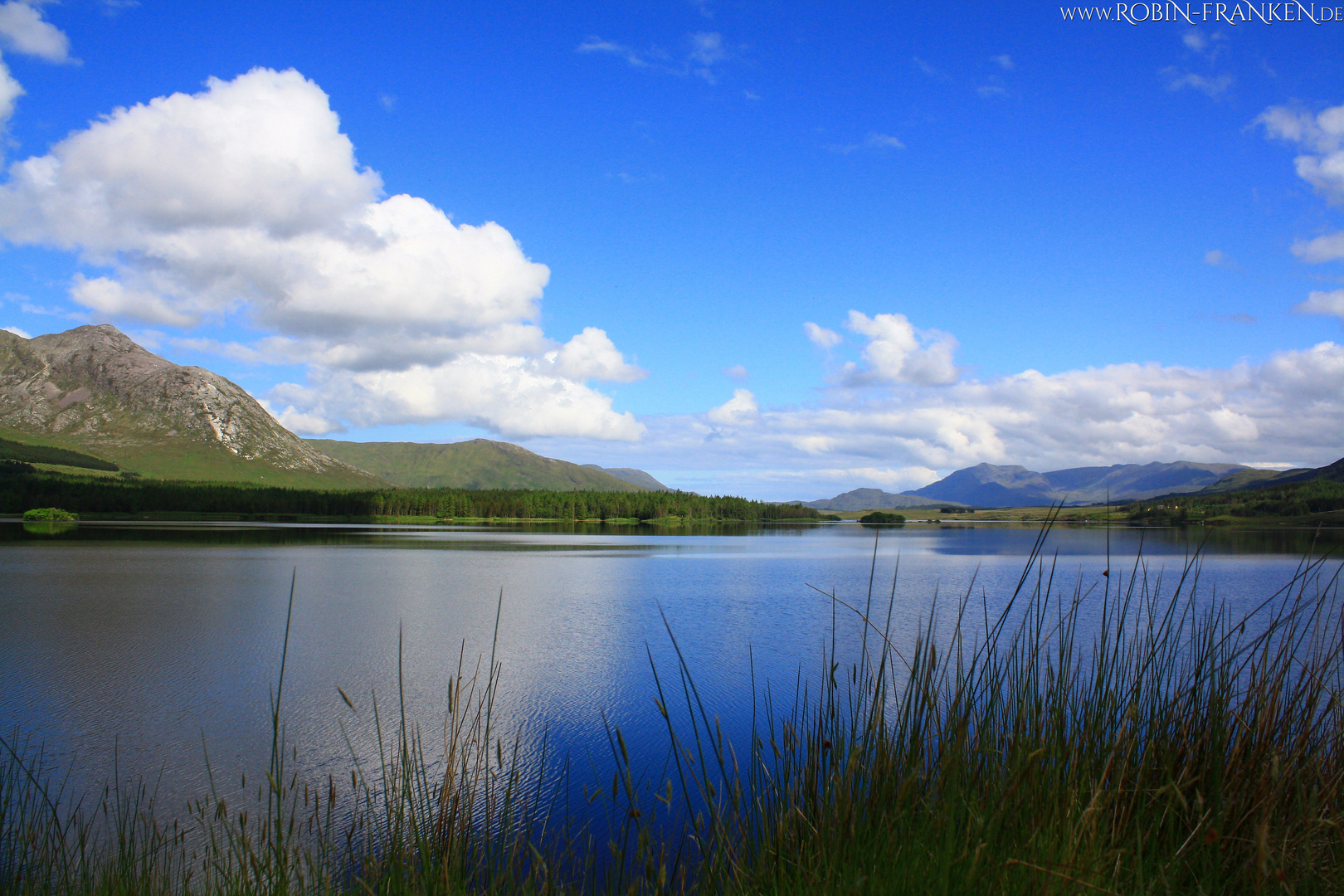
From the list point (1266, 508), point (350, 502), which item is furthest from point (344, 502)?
point (1266, 508)

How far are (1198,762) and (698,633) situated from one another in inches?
474

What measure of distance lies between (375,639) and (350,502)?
4572 inches

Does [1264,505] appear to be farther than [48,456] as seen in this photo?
No

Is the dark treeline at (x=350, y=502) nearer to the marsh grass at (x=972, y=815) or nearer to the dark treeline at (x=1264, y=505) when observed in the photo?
the dark treeline at (x=1264, y=505)

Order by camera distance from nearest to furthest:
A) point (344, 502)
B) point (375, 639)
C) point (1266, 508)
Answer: point (375, 639), point (1266, 508), point (344, 502)

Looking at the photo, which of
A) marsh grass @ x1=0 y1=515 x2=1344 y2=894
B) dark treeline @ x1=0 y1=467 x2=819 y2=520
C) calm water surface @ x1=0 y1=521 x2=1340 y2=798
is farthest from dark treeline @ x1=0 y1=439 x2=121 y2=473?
marsh grass @ x1=0 y1=515 x2=1344 y2=894

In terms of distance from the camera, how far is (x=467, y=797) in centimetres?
426

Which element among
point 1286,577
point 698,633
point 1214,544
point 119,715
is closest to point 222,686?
point 119,715

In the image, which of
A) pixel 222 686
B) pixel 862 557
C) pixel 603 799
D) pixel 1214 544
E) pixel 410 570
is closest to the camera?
pixel 603 799

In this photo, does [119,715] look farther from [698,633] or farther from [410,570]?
[410,570]

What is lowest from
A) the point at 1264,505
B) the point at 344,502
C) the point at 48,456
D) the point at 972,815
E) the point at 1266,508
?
the point at 344,502

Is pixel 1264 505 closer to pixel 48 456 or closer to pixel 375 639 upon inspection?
pixel 375 639

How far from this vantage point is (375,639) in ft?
49.1

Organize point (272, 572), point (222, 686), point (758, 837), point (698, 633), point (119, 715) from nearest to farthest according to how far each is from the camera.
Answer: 1. point (758, 837)
2. point (119, 715)
3. point (222, 686)
4. point (698, 633)
5. point (272, 572)
